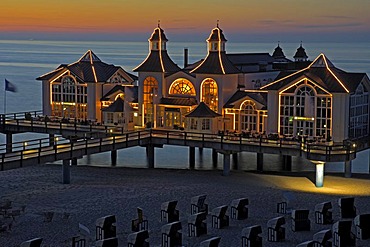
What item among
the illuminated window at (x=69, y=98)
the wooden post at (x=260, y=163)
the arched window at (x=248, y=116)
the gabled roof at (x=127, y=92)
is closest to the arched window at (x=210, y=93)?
the arched window at (x=248, y=116)

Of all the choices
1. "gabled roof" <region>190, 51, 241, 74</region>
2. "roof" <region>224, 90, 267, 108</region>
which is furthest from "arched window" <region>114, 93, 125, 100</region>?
"roof" <region>224, 90, 267, 108</region>

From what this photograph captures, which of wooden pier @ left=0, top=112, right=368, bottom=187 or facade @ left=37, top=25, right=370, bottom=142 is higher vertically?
facade @ left=37, top=25, right=370, bottom=142

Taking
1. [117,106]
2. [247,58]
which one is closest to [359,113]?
[247,58]

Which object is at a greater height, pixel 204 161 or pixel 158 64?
pixel 158 64

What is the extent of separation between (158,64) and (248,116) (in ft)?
20.5

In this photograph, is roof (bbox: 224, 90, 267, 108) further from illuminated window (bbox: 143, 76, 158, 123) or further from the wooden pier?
illuminated window (bbox: 143, 76, 158, 123)

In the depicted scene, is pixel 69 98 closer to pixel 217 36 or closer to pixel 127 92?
pixel 127 92

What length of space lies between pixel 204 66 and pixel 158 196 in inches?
497

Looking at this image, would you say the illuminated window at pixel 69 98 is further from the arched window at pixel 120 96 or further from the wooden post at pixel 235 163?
the wooden post at pixel 235 163

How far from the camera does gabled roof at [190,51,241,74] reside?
141 feet

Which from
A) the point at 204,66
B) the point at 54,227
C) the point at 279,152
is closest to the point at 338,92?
the point at 279,152

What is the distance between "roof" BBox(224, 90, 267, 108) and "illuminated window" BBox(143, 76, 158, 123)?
14.7 feet

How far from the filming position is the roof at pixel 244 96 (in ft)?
136

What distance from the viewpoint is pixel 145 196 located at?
106 feet
